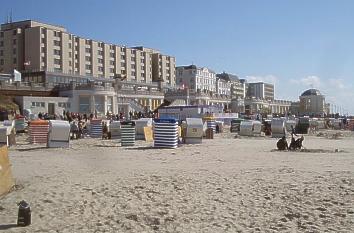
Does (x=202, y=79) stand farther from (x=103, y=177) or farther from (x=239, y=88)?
(x=103, y=177)

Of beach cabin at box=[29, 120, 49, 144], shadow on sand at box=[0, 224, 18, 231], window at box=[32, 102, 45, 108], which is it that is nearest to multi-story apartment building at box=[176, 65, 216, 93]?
window at box=[32, 102, 45, 108]

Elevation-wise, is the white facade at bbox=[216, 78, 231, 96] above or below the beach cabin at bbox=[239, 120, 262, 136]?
above

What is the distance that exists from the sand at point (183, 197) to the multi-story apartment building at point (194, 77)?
137 meters

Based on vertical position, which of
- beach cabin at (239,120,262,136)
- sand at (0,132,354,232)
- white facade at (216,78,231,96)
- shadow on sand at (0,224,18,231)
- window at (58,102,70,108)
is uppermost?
white facade at (216,78,231,96)

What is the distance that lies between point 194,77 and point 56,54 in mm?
60898

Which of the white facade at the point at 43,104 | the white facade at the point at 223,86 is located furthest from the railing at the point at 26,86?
the white facade at the point at 223,86

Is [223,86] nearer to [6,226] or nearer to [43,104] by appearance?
[43,104]

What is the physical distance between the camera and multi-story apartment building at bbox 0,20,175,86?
99188 millimetres

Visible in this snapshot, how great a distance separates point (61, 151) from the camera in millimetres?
21234

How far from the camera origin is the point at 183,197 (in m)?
10.0

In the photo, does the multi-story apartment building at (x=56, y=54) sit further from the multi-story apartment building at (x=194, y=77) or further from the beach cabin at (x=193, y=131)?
the beach cabin at (x=193, y=131)

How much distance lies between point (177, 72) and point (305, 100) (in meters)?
46.9

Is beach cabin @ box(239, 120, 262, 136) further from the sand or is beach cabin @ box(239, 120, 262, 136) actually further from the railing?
the railing

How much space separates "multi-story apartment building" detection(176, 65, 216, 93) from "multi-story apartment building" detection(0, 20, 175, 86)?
1175 inches
